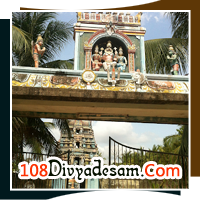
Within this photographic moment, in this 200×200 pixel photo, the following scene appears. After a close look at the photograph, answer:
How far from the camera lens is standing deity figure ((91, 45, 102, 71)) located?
922cm

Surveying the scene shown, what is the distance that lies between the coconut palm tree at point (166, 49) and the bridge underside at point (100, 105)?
3.73 metres

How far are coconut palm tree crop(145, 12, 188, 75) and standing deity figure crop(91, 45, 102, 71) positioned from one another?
107 inches

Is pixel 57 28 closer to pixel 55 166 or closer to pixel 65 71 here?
pixel 65 71

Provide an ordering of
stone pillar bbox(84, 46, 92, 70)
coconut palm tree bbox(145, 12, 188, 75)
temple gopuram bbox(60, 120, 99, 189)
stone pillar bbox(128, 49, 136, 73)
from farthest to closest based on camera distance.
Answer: temple gopuram bbox(60, 120, 99, 189) < coconut palm tree bbox(145, 12, 188, 75) < stone pillar bbox(128, 49, 136, 73) < stone pillar bbox(84, 46, 92, 70)

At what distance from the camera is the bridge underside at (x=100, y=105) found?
648cm

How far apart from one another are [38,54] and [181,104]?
161 inches

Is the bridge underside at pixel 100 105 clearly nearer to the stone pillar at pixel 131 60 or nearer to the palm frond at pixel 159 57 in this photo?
the stone pillar at pixel 131 60

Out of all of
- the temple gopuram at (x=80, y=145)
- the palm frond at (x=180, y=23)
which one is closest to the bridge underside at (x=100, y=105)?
the palm frond at (x=180, y=23)

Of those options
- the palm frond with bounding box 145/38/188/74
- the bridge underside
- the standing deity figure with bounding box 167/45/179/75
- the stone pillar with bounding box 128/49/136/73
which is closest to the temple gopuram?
the palm frond with bounding box 145/38/188/74

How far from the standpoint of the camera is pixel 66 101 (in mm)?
6965

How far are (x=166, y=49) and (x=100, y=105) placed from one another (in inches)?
209

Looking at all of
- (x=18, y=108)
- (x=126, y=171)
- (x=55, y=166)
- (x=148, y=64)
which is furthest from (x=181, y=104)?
(x=148, y=64)

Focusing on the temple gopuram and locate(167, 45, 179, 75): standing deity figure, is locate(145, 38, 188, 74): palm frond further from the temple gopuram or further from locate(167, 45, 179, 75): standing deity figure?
the temple gopuram

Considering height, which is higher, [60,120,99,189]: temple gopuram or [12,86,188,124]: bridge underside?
[12,86,188,124]: bridge underside
